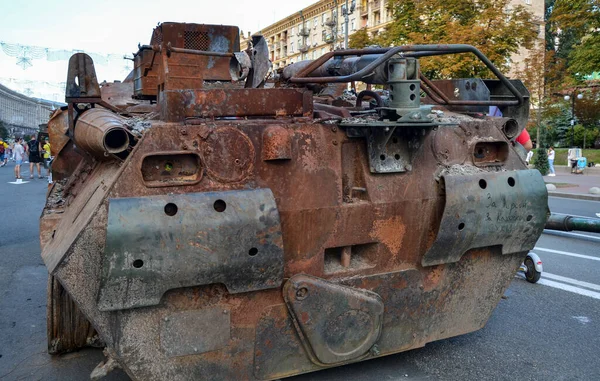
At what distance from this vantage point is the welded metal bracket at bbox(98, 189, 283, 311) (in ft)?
9.80

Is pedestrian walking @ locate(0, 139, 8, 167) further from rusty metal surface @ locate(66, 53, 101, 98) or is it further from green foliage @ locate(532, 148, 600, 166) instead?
rusty metal surface @ locate(66, 53, 101, 98)

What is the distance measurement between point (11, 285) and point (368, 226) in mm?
4699

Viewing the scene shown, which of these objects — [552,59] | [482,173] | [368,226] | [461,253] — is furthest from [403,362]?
[552,59]

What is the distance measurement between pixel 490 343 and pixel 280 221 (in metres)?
2.33

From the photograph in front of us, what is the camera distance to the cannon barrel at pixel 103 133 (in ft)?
10.6

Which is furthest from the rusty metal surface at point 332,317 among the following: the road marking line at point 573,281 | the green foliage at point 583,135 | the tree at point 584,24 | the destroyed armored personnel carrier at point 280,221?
the green foliage at point 583,135

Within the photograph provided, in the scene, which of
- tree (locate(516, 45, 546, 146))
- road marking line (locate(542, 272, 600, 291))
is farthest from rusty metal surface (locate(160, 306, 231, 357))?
tree (locate(516, 45, 546, 146))

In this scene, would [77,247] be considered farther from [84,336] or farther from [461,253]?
[461,253]

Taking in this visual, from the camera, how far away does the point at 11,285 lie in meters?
6.50

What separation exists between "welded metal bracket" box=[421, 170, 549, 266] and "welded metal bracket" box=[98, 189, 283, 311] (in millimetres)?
1182

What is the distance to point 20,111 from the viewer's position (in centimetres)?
6494

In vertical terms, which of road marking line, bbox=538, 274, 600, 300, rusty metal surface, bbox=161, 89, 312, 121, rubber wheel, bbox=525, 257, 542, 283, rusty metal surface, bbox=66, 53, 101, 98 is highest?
rusty metal surface, bbox=66, 53, 101, 98

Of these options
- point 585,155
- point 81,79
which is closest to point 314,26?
point 585,155

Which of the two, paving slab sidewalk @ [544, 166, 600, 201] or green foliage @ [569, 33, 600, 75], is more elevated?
green foliage @ [569, 33, 600, 75]
